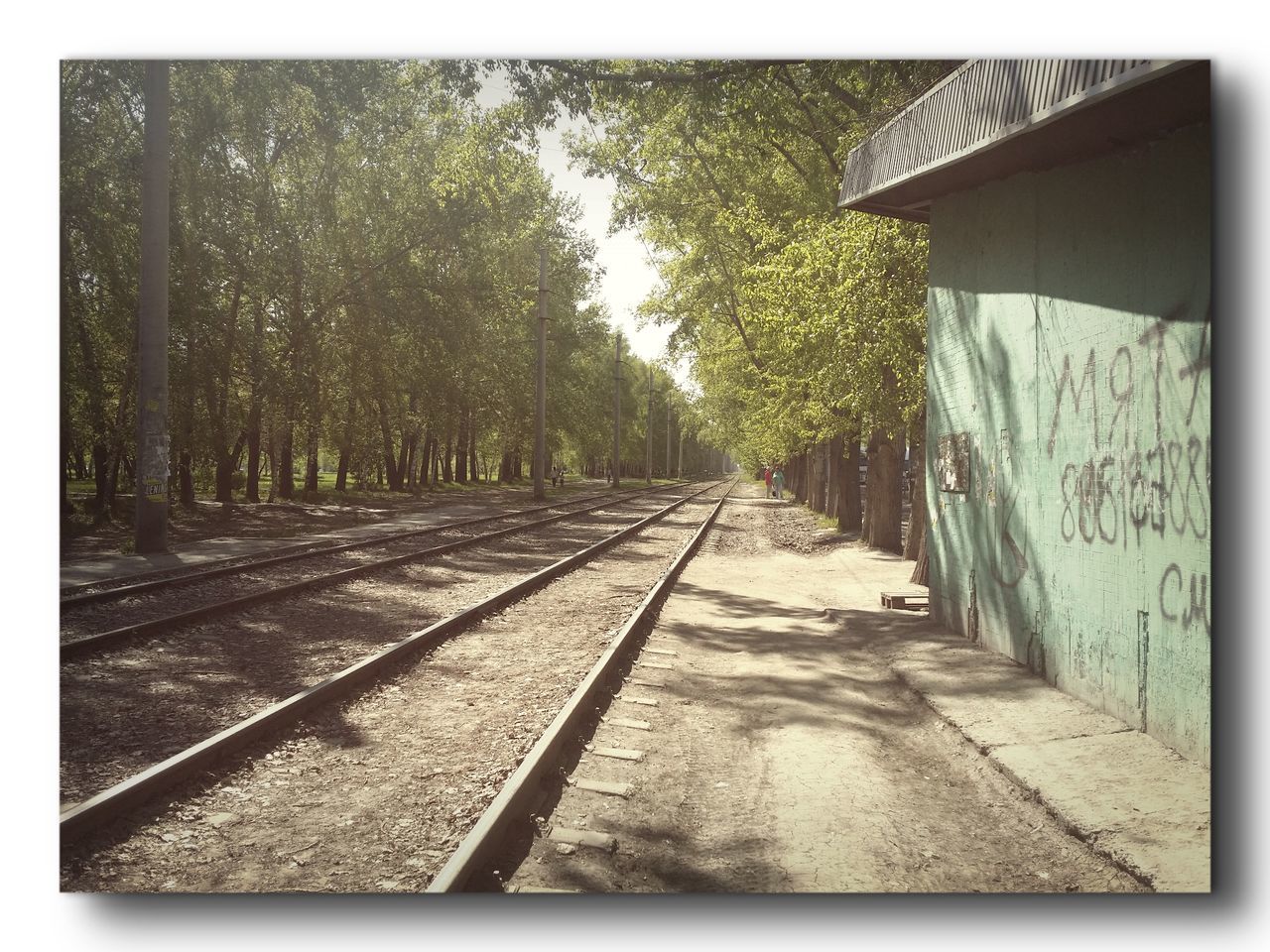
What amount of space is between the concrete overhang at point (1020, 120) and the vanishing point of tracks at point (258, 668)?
4333 millimetres

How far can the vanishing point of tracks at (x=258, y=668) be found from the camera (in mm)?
4535

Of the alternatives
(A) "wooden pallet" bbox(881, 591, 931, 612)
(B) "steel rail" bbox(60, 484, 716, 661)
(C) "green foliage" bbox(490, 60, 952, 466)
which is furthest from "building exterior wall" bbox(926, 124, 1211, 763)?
(B) "steel rail" bbox(60, 484, 716, 661)

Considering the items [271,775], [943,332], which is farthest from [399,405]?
[271,775]

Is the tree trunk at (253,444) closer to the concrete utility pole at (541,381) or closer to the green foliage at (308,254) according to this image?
the green foliage at (308,254)

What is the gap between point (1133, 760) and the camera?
442 centimetres

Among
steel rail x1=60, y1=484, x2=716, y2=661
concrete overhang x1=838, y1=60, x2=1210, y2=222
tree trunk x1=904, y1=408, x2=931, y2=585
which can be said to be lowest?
steel rail x1=60, y1=484, x2=716, y2=661

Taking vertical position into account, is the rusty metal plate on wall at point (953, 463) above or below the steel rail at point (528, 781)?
above

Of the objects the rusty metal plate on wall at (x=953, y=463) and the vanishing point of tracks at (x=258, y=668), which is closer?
the vanishing point of tracks at (x=258, y=668)

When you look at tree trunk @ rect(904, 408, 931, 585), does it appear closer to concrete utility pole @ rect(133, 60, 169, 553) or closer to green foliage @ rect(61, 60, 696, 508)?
green foliage @ rect(61, 60, 696, 508)

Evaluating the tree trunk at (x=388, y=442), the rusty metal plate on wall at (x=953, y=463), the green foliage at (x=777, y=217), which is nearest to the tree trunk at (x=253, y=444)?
the tree trunk at (x=388, y=442)

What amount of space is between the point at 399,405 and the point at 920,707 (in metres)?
26.8

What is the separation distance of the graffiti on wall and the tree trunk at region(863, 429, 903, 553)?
11.5m

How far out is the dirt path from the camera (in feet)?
12.1
